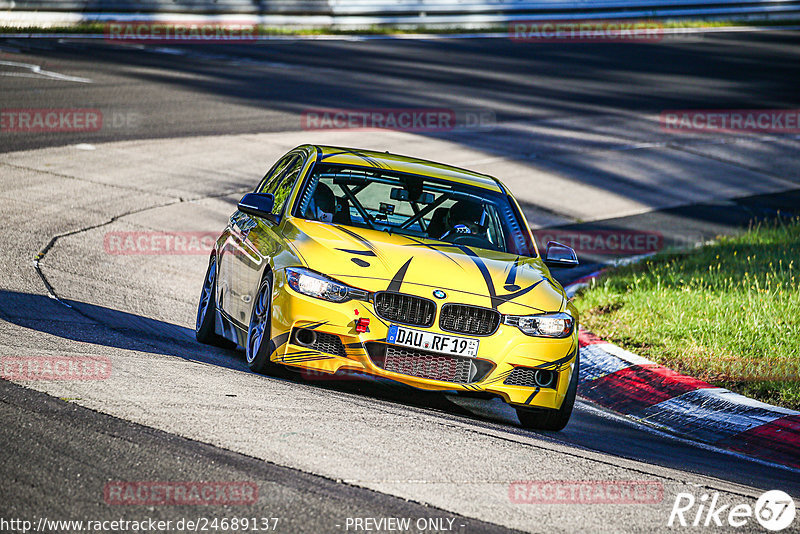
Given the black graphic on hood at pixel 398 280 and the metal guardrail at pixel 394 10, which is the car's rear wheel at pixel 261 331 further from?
the metal guardrail at pixel 394 10

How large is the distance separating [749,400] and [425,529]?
4.33 m

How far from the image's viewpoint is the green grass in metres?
8.55

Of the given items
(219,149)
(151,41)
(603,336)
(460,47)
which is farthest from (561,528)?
(460,47)

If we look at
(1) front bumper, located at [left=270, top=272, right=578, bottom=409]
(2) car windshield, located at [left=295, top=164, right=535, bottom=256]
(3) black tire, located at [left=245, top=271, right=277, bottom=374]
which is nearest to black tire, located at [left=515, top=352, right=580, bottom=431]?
(1) front bumper, located at [left=270, top=272, right=578, bottom=409]

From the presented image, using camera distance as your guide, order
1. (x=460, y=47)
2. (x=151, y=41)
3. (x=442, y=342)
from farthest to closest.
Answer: (x=460, y=47) < (x=151, y=41) < (x=442, y=342)

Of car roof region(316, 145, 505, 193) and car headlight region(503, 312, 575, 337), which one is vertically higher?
car roof region(316, 145, 505, 193)

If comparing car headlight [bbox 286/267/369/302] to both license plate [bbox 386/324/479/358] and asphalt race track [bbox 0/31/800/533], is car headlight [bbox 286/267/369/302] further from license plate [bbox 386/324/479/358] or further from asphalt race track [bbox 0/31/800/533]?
asphalt race track [bbox 0/31/800/533]

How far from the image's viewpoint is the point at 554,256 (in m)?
7.96

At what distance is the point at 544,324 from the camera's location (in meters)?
6.95

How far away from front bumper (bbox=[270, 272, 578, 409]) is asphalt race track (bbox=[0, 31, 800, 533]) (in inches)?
7.9

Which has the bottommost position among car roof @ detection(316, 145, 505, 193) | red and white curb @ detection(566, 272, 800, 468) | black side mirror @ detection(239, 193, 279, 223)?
red and white curb @ detection(566, 272, 800, 468)

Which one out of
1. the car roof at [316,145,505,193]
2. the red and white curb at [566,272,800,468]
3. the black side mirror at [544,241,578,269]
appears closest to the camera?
the red and white curb at [566,272,800,468]

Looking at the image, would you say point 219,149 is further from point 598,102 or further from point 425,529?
point 425,529

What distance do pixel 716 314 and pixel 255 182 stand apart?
7808 mm
